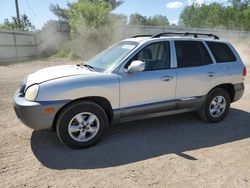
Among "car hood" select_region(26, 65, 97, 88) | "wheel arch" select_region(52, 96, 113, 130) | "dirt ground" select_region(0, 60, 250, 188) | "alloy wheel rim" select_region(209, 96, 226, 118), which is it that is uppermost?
"car hood" select_region(26, 65, 97, 88)

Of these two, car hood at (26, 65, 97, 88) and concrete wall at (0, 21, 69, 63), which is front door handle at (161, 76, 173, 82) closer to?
car hood at (26, 65, 97, 88)

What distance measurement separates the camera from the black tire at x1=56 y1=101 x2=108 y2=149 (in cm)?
426

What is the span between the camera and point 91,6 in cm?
2219

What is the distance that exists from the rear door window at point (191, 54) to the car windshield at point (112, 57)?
91 cm

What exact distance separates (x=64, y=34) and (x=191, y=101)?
20618 millimetres

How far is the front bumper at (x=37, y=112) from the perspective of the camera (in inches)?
159

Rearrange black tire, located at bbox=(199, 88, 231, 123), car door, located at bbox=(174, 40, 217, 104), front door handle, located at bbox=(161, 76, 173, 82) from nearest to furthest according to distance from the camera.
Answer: front door handle, located at bbox=(161, 76, 173, 82) → car door, located at bbox=(174, 40, 217, 104) → black tire, located at bbox=(199, 88, 231, 123)

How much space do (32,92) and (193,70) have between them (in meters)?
3.03

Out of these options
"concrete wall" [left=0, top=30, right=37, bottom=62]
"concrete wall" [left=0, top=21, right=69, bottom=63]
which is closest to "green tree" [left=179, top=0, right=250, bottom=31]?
"concrete wall" [left=0, top=21, right=69, bottom=63]

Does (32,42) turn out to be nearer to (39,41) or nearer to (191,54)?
(39,41)

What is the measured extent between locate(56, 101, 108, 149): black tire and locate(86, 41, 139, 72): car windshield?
739mm

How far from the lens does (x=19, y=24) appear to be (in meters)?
→ 27.5

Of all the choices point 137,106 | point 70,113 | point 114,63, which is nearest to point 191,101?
point 137,106

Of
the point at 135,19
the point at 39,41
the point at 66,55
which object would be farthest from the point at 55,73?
the point at 135,19
